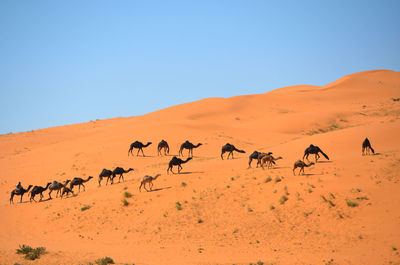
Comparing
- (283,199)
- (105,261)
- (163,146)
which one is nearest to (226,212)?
(283,199)

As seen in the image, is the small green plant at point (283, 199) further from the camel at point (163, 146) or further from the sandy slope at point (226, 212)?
the camel at point (163, 146)

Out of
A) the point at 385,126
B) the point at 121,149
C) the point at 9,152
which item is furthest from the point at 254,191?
the point at 9,152

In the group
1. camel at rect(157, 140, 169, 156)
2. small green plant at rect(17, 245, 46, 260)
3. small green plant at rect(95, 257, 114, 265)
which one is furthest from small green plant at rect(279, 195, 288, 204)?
camel at rect(157, 140, 169, 156)

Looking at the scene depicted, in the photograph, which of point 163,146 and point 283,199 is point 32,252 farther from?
point 163,146

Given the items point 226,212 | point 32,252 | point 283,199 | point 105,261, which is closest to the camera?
point 105,261

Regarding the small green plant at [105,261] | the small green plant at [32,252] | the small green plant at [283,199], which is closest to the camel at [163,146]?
the small green plant at [283,199]

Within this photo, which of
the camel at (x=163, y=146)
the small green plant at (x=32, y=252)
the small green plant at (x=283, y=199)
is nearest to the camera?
the small green plant at (x=32, y=252)

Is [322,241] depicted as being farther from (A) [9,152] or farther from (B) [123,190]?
(A) [9,152]

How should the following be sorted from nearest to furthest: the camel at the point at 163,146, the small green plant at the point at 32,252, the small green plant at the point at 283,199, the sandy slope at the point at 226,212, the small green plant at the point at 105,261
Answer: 1. the small green plant at the point at 105,261
2. the small green plant at the point at 32,252
3. the sandy slope at the point at 226,212
4. the small green plant at the point at 283,199
5. the camel at the point at 163,146

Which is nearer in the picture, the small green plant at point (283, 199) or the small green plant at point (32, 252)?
the small green plant at point (32, 252)

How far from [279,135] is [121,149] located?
17771 millimetres

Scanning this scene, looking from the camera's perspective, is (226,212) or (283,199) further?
(226,212)

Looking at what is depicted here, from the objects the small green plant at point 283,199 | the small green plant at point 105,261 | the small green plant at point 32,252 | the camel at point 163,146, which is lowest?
the small green plant at point 105,261

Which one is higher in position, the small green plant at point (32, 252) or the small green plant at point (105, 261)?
the small green plant at point (32, 252)
